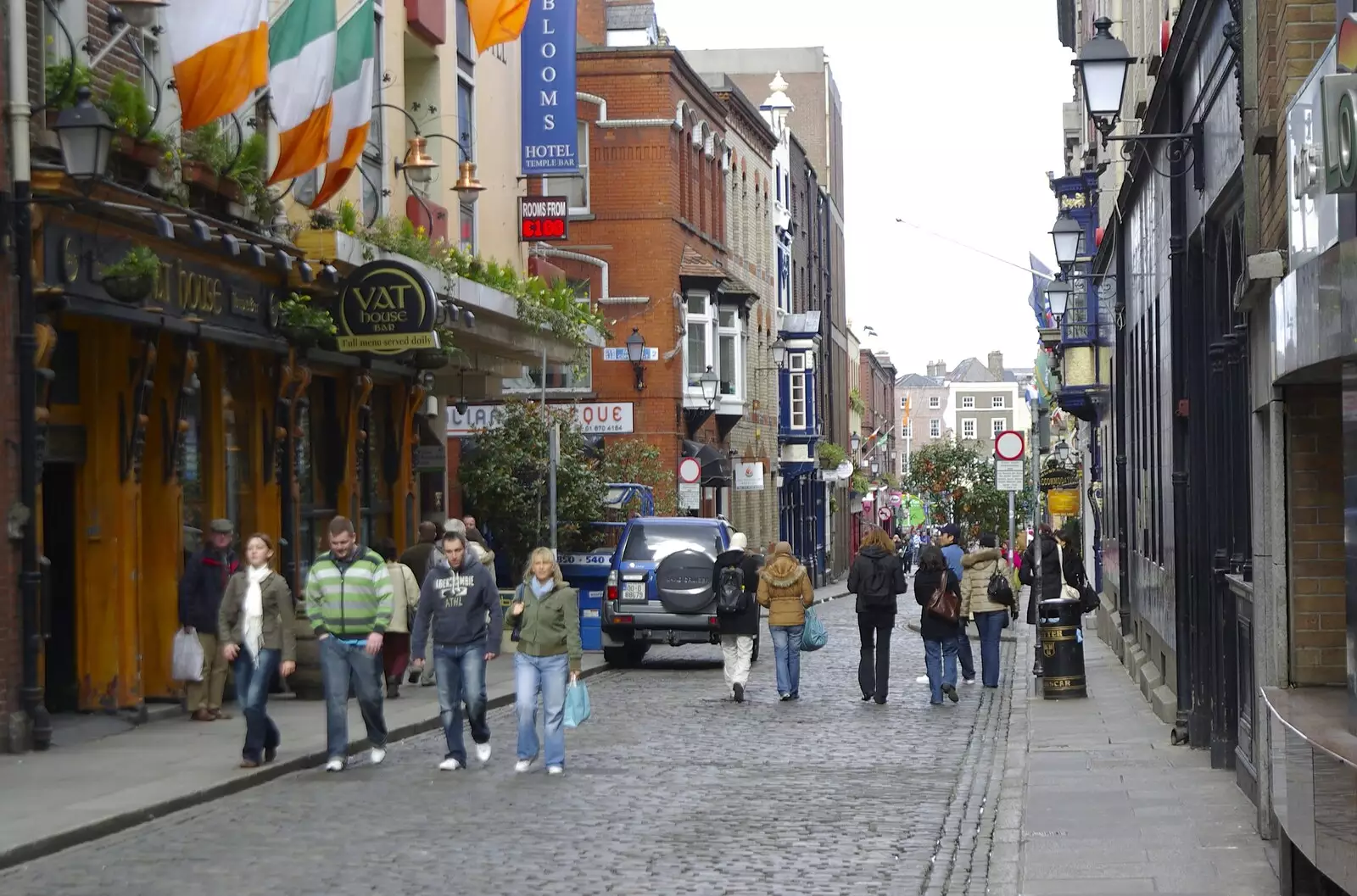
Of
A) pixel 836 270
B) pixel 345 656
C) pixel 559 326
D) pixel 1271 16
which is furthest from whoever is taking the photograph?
pixel 836 270

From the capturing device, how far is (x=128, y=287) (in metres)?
15.8

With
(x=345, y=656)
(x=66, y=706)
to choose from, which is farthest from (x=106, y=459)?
(x=345, y=656)

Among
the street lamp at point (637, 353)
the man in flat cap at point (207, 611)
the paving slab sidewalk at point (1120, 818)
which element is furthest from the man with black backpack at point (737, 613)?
the street lamp at point (637, 353)

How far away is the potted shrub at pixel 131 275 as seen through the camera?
15.8 meters

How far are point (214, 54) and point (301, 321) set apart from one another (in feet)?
14.6

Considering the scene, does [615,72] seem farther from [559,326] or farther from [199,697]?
[199,697]

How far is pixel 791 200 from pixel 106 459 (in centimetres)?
4886

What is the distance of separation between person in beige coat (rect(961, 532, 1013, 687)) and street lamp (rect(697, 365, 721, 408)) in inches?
877

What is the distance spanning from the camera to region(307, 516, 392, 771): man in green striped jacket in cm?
1458

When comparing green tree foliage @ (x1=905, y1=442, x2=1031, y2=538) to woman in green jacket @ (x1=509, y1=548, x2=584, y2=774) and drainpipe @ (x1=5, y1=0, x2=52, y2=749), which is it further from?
drainpipe @ (x1=5, y1=0, x2=52, y2=749)

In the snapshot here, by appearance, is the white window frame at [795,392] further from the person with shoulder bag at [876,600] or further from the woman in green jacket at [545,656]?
the woman in green jacket at [545,656]

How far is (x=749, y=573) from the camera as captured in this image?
21609 mm

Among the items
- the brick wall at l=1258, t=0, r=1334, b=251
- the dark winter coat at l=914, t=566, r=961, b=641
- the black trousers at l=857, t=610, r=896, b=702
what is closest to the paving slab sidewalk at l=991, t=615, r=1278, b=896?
the black trousers at l=857, t=610, r=896, b=702

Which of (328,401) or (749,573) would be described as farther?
(328,401)
